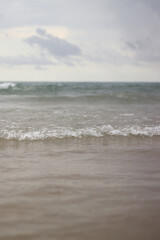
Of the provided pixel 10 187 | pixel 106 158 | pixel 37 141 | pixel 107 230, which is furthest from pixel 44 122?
pixel 107 230

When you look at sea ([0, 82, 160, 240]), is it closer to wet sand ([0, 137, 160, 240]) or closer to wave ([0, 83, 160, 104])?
wet sand ([0, 137, 160, 240])

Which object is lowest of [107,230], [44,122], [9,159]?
[107,230]

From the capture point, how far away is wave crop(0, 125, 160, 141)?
17.0 feet

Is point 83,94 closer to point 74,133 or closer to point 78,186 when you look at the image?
point 74,133

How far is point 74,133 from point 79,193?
2.83 meters

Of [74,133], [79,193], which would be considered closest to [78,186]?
[79,193]

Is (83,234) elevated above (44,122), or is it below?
below

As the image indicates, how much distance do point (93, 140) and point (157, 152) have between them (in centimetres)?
130

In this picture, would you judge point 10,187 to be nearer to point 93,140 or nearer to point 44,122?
point 93,140

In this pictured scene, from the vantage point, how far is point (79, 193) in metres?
2.63

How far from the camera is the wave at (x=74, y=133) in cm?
517

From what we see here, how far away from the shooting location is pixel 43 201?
2.46 metres

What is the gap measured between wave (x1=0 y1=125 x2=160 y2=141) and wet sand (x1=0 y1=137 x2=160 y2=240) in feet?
2.46

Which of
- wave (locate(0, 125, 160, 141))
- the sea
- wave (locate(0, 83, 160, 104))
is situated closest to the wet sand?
the sea
